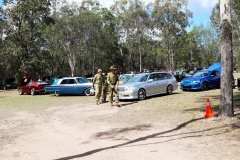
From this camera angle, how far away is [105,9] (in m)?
52.6

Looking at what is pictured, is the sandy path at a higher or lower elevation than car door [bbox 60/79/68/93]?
lower

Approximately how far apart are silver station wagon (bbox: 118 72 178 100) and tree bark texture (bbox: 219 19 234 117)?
240 inches

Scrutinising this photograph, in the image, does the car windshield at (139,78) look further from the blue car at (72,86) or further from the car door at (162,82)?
the blue car at (72,86)

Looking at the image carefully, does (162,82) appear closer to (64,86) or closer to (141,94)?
(141,94)

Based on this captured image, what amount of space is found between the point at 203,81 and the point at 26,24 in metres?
27.2

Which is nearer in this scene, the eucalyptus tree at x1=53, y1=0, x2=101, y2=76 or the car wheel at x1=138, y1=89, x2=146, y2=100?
the car wheel at x1=138, y1=89, x2=146, y2=100

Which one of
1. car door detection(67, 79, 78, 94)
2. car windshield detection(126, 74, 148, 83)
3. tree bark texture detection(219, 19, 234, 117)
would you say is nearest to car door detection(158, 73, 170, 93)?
car windshield detection(126, 74, 148, 83)

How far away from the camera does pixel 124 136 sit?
6.55 meters

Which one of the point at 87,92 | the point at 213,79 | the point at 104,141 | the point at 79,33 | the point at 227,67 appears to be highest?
the point at 79,33

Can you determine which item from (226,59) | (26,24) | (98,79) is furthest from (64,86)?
(26,24)

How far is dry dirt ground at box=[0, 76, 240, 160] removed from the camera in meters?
5.00

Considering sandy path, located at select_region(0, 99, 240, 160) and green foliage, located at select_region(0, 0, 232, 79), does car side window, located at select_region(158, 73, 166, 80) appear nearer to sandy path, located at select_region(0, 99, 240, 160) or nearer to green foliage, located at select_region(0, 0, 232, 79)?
sandy path, located at select_region(0, 99, 240, 160)

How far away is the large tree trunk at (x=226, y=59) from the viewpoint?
770cm

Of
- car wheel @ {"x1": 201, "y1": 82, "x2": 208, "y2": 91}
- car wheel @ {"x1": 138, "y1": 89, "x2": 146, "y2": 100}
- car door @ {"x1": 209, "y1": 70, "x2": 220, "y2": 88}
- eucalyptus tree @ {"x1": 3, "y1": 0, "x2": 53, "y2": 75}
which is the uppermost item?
eucalyptus tree @ {"x1": 3, "y1": 0, "x2": 53, "y2": 75}
